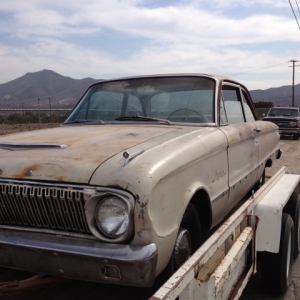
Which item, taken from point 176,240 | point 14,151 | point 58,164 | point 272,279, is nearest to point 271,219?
point 272,279

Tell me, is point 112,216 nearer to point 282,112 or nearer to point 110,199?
point 110,199

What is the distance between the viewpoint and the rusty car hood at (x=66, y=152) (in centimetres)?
230

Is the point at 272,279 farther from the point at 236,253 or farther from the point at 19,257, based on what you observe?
the point at 19,257

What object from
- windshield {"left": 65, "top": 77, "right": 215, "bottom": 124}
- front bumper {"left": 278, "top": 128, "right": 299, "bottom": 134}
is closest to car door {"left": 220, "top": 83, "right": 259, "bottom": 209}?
windshield {"left": 65, "top": 77, "right": 215, "bottom": 124}

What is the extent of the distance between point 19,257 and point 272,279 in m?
2.09

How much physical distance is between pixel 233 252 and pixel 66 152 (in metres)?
1.22

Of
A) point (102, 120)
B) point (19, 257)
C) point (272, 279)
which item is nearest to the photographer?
point (19, 257)

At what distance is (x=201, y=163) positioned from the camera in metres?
2.89

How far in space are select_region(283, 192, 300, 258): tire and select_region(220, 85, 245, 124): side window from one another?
97 centimetres

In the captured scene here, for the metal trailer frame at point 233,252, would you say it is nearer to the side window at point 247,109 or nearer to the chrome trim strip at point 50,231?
the chrome trim strip at point 50,231

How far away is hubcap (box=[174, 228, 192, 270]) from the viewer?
2521 millimetres

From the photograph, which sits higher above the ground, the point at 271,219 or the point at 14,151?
the point at 14,151

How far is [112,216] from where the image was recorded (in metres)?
2.19

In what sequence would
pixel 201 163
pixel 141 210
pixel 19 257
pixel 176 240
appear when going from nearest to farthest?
pixel 141 210 < pixel 19 257 < pixel 176 240 < pixel 201 163
